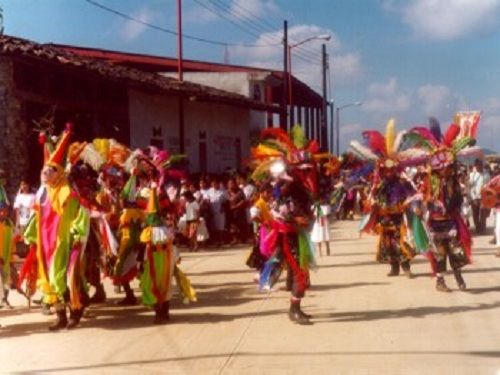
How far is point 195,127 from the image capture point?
28.8m

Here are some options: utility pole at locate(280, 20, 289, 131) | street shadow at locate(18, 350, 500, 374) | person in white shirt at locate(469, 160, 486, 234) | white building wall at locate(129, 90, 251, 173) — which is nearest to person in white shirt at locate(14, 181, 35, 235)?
white building wall at locate(129, 90, 251, 173)

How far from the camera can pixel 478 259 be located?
1542 cm

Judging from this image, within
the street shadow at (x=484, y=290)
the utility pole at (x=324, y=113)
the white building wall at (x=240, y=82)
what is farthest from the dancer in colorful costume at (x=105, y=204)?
the utility pole at (x=324, y=113)

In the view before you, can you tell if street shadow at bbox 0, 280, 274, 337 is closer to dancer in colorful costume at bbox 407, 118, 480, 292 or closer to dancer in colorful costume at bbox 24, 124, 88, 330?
dancer in colorful costume at bbox 24, 124, 88, 330

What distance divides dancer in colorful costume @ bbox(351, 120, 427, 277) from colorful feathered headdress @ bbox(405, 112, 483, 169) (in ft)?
0.60

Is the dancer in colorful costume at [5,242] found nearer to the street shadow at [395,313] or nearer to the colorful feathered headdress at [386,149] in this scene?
the street shadow at [395,313]

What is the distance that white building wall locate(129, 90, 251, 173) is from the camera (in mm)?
23938

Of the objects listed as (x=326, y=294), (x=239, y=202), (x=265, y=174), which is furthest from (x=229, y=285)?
(x=239, y=202)

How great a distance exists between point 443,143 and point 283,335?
4.22 meters

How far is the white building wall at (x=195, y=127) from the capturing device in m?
23.9

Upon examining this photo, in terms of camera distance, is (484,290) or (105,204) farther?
(484,290)

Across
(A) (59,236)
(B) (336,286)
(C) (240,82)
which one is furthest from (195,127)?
(A) (59,236)

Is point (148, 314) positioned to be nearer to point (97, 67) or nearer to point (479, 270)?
point (479, 270)

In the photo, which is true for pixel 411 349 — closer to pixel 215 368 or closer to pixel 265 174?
pixel 215 368
